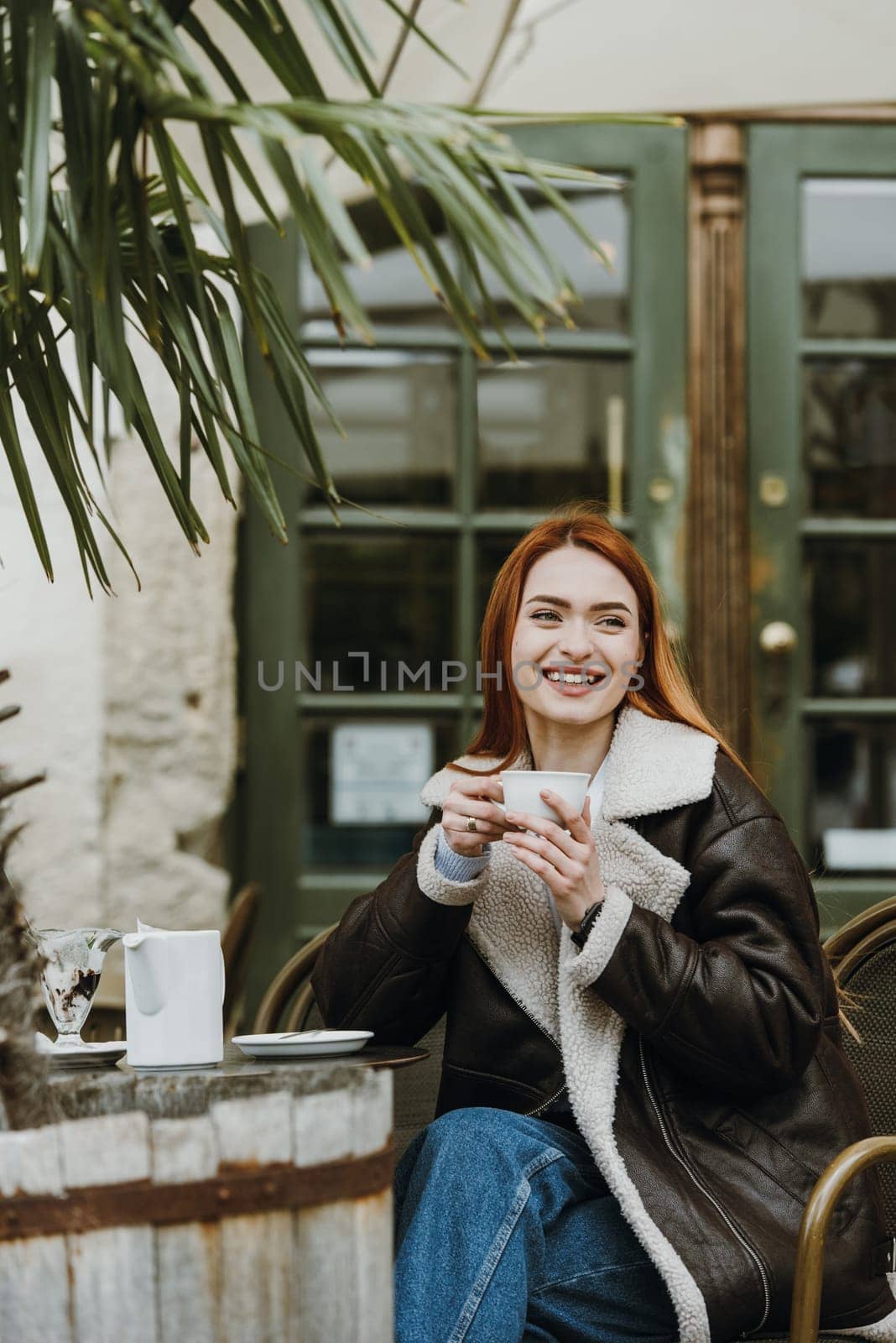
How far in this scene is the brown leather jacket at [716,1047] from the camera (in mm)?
1645

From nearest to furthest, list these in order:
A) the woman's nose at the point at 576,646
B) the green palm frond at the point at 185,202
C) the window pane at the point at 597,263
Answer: the green palm frond at the point at 185,202
the woman's nose at the point at 576,646
the window pane at the point at 597,263

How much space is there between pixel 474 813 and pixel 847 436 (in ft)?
6.46

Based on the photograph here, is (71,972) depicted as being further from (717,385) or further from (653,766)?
(717,385)

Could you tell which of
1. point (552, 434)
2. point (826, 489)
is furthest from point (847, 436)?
point (552, 434)

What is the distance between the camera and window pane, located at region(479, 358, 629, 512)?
134 inches

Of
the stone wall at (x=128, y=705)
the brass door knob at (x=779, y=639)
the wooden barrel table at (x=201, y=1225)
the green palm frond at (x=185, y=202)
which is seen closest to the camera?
the wooden barrel table at (x=201, y=1225)

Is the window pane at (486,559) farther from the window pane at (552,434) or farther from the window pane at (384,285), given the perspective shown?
the window pane at (384,285)

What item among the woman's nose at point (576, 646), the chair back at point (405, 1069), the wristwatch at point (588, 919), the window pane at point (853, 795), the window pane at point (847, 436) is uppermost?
the window pane at point (847, 436)

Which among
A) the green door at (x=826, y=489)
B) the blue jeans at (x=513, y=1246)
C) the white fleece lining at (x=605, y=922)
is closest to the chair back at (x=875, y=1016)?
the white fleece lining at (x=605, y=922)

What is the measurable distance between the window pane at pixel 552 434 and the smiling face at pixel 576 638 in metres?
1.40

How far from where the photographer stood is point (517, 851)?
5.45ft

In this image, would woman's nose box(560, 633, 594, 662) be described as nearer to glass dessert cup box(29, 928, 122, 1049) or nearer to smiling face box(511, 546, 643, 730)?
smiling face box(511, 546, 643, 730)

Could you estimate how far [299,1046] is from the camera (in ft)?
5.37

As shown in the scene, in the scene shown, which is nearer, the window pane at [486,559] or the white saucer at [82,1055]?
the white saucer at [82,1055]
